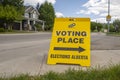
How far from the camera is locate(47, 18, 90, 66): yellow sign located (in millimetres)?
8289

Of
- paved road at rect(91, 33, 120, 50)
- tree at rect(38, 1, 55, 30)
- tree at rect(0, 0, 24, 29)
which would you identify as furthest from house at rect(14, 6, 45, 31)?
paved road at rect(91, 33, 120, 50)

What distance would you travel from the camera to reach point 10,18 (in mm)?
54781

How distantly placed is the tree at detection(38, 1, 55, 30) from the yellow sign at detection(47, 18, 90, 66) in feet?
246

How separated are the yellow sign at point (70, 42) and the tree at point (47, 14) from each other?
75022mm

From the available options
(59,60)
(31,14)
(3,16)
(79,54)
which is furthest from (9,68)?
(31,14)

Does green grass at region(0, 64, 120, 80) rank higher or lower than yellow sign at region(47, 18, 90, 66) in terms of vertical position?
lower

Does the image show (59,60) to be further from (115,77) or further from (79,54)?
(115,77)

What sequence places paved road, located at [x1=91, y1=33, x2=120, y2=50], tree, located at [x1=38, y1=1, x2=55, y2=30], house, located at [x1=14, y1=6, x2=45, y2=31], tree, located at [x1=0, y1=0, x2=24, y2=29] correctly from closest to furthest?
paved road, located at [x1=91, y1=33, x2=120, y2=50] < tree, located at [x1=0, y1=0, x2=24, y2=29] < house, located at [x1=14, y1=6, x2=45, y2=31] < tree, located at [x1=38, y1=1, x2=55, y2=30]

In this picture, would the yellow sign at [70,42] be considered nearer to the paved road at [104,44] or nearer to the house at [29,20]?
the paved road at [104,44]

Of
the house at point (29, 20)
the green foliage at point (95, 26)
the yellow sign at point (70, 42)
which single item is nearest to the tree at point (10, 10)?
the house at point (29, 20)

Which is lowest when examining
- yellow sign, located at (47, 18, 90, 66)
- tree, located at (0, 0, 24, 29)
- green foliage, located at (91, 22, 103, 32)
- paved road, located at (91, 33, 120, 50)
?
paved road, located at (91, 33, 120, 50)

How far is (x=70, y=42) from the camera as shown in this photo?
8562 mm

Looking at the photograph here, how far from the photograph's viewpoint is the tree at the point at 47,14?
85.4 metres

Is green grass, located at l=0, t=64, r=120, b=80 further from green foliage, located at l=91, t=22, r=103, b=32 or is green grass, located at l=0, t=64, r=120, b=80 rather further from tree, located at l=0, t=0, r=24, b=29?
green foliage, located at l=91, t=22, r=103, b=32
